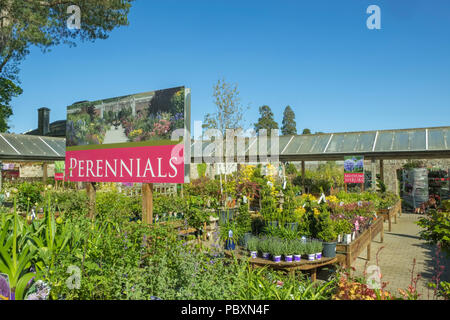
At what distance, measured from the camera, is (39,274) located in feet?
7.92

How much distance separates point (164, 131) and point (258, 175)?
7.34 metres

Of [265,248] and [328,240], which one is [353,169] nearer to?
[328,240]

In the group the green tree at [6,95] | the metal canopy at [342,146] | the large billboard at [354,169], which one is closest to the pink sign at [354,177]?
the large billboard at [354,169]

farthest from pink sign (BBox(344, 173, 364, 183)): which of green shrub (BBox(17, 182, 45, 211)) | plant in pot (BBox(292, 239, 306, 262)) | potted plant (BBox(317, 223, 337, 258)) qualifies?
green shrub (BBox(17, 182, 45, 211))

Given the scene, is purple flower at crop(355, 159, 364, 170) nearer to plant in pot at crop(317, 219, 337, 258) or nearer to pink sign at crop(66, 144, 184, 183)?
plant in pot at crop(317, 219, 337, 258)

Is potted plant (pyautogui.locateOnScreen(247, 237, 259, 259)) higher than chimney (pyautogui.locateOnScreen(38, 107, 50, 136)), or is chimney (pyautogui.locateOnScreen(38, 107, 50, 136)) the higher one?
chimney (pyautogui.locateOnScreen(38, 107, 50, 136))

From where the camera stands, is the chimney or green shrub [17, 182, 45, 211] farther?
the chimney

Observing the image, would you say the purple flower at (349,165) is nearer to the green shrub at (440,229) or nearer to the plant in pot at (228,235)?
the green shrub at (440,229)

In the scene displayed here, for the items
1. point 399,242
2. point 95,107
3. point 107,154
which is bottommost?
point 399,242

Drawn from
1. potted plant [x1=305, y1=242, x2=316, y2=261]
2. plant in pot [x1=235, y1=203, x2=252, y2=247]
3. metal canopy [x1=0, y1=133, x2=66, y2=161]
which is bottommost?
potted plant [x1=305, y1=242, x2=316, y2=261]

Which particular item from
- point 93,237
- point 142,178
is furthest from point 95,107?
point 93,237

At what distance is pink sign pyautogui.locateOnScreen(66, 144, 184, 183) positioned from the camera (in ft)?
12.4
